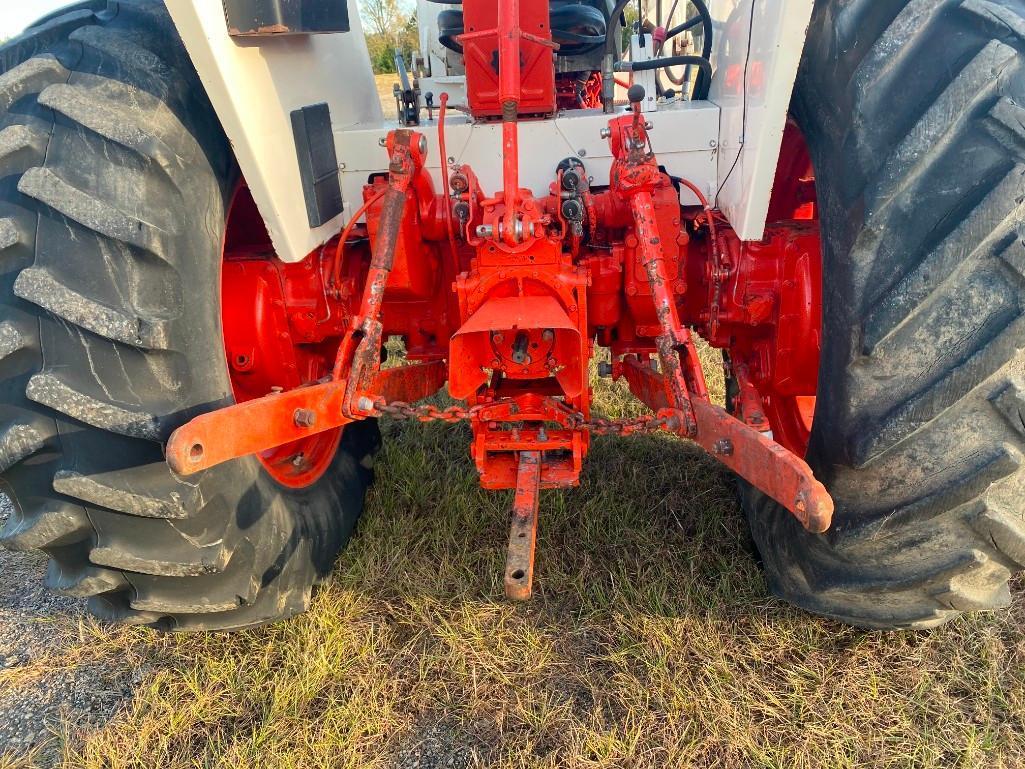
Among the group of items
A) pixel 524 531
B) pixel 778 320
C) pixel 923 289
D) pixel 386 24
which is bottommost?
pixel 386 24

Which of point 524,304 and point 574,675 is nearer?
point 524,304

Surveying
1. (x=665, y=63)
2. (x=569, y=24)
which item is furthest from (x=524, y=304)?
(x=569, y=24)

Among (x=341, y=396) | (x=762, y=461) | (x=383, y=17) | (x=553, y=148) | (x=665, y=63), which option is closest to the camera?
(x=762, y=461)

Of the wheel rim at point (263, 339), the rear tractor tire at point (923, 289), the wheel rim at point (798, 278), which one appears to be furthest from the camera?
the wheel rim at point (263, 339)

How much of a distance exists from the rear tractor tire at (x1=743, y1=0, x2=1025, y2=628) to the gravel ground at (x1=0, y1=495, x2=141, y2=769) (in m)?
2.09

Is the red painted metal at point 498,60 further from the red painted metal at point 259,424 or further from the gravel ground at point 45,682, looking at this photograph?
the gravel ground at point 45,682

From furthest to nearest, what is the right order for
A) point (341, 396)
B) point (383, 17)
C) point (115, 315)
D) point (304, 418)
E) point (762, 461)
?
1. point (383, 17)
2. point (341, 396)
3. point (304, 418)
4. point (115, 315)
5. point (762, 461)

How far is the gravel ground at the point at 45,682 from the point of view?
2041mm

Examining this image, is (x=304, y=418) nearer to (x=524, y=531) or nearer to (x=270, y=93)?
(x=524, y=531)

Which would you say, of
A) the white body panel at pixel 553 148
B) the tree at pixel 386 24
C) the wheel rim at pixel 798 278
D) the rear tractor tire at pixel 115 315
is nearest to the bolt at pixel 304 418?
the rear tractor tire at pixel 115 315

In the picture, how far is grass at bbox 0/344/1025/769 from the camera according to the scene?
1.88 meters

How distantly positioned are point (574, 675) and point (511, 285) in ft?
3.69

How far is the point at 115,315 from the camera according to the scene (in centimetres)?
153

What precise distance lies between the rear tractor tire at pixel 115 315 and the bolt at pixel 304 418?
0.26m
